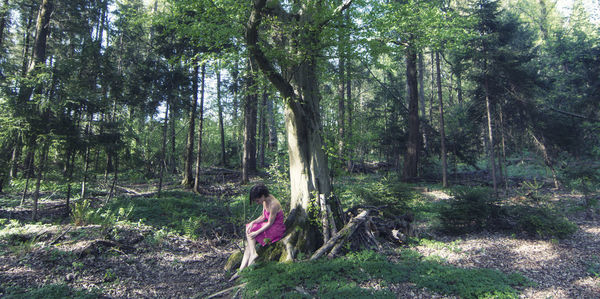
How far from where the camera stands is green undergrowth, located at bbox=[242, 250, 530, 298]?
353 centimetres

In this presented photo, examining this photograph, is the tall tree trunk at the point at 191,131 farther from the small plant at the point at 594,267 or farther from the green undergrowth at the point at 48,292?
Result: the small plant at the point at 594,267

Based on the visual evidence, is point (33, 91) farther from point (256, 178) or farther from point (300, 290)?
point (256, 178)

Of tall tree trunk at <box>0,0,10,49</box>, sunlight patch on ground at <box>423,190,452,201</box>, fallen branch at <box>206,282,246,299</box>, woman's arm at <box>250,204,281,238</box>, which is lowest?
fallen branch at <box>206,282,246,299</box>

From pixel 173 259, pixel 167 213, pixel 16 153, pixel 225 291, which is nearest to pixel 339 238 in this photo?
pixel 225 291

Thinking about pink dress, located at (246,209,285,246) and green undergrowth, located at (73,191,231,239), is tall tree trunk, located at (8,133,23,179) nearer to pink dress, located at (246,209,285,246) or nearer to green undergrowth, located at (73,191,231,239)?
green undergrowth, located at (73,191,231,239)

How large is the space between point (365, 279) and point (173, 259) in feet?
12.3

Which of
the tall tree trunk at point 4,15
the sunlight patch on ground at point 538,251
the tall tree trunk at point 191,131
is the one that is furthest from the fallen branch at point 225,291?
the tall tree trunk at point 4,15

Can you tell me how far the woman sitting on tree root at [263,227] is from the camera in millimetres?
4746

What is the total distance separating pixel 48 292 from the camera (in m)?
3.71

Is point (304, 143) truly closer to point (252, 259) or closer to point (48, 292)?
point (252, 259)

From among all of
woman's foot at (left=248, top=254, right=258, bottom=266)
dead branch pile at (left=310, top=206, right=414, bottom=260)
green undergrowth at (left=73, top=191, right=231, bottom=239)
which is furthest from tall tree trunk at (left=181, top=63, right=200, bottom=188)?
woman's foot at (left=248, top=254, right=258, bottom=266)

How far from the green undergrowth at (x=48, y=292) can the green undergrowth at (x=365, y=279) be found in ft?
6.82

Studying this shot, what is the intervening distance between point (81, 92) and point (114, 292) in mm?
5688

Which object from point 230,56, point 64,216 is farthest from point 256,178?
point 230,56
